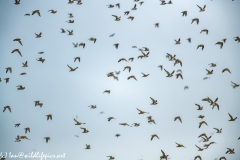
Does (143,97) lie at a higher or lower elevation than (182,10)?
lower

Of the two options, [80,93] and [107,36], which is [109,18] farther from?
[80,93]

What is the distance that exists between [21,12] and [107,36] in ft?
5.08

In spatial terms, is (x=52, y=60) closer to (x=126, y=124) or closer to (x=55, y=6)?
(x=55, y=6)

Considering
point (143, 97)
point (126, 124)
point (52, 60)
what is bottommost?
point (126, 124)

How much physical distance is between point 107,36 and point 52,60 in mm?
1036

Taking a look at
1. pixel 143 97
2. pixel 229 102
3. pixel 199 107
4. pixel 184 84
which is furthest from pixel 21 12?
pixel 229 102

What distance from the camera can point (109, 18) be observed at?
16.3 feet

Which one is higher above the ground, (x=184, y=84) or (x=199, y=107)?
(x=184, y=84)

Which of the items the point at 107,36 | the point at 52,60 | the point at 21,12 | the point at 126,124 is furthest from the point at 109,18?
the point at 126,124

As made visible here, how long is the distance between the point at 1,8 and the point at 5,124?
1997 millimetres

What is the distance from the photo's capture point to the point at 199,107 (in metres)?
4.90

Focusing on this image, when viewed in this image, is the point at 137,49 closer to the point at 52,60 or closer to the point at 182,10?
the point at 182,10

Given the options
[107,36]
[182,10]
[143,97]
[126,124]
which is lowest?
[126,124]

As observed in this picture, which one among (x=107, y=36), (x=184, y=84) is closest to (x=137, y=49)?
(x=107, y=36)
